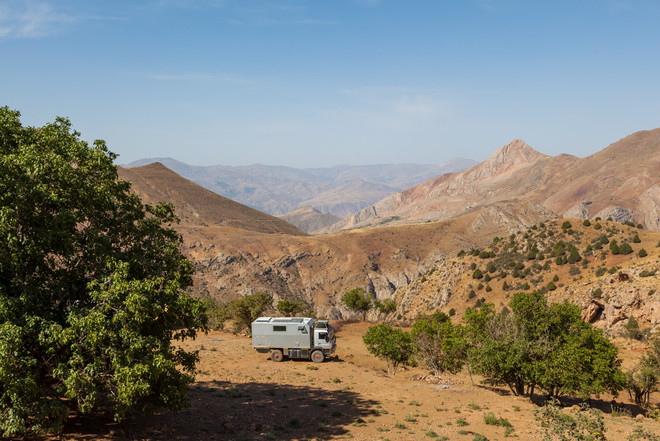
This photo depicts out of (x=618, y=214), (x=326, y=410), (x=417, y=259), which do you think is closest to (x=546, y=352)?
(x=326, y=410)

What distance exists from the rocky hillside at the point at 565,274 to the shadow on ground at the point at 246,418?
1581 inches

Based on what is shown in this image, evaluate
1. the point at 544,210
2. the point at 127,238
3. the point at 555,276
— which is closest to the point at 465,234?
the point at 544,210

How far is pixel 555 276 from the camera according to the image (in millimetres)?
64938

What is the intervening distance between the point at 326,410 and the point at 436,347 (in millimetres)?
14965

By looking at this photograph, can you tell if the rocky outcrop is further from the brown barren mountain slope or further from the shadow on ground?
the shadow on ground

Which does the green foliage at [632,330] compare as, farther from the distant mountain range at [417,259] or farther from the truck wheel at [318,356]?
the truck wheel at [318,356]

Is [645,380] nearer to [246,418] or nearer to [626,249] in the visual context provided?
[246,418]

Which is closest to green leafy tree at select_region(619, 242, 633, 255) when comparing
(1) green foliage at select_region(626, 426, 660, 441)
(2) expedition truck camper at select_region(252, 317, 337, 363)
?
(2) expedition truck camper at select_region(252, 317, 337, 363)

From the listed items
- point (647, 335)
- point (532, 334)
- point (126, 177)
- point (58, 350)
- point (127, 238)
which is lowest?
point (647, 335)

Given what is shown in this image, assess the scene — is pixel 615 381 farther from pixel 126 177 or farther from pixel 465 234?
pixel 126 177

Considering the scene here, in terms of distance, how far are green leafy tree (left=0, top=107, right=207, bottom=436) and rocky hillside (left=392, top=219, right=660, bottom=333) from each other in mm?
52345

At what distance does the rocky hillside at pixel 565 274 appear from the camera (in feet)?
164

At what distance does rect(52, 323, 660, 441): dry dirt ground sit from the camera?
18891 millimetres

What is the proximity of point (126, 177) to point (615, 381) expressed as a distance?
194490 mm
